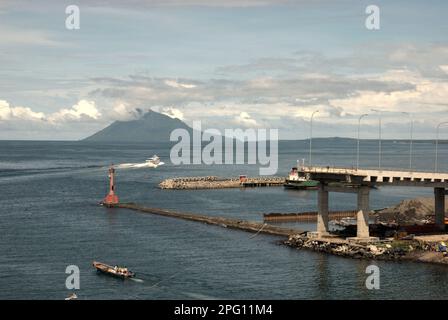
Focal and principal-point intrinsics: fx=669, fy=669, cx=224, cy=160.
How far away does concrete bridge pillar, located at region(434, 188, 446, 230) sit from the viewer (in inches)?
3578

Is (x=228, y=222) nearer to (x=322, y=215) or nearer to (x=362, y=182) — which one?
(x=322, y=215)

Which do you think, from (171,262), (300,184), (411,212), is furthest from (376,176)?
(300,184)

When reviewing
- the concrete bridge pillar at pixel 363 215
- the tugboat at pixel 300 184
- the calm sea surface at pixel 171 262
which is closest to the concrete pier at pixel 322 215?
the concrete bridge pillar at pixel 363 215

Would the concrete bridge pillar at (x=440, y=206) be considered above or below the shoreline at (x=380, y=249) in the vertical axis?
above

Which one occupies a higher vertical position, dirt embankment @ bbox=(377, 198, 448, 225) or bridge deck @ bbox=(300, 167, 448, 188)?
bridge deck @ bbox=(300, 167, 448, 188)

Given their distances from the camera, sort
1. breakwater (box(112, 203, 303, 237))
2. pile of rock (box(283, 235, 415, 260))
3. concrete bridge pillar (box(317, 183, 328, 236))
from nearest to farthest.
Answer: pile of rock (box(283, 235, 415, 260)) → concrete bridge pillar (box(317, 183, 328, 236)) → breakwater (box(112, 203, 303, 237))

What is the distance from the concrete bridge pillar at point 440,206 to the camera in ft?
298

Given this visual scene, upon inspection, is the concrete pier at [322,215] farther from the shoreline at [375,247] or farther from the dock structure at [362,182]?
the shoreline at [375,247]

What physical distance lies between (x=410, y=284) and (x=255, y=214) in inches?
2135

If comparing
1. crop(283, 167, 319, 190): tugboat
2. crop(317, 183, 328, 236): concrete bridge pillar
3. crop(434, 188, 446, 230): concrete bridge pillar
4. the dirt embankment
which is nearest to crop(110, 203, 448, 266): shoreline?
crop(317, 183, 328, 236): concrete bridge pillar

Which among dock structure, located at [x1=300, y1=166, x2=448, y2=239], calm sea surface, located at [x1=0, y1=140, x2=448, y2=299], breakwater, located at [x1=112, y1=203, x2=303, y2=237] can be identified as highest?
dock structure, located at [x1=300, y1=166, x2=448, y2=239]

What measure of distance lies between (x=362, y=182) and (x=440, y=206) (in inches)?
607

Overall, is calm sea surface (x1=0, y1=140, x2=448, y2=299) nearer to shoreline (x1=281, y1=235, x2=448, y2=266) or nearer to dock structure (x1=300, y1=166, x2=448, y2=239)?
shoreline (x1=281, y1=235, x2=448, y2=266)
